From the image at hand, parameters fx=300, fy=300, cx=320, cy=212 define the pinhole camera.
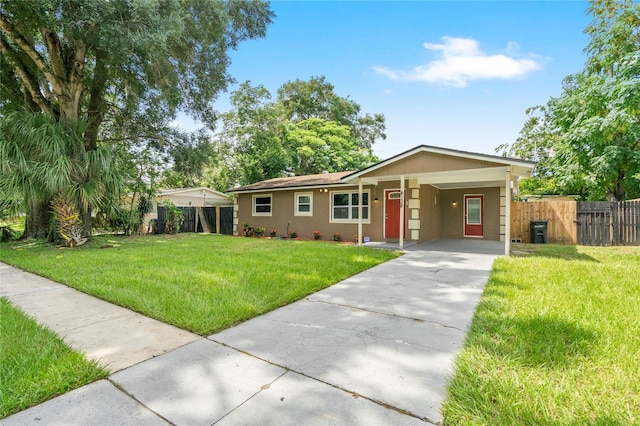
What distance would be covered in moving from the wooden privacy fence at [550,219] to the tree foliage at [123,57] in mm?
12655

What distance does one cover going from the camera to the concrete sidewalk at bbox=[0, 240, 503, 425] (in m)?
1.86

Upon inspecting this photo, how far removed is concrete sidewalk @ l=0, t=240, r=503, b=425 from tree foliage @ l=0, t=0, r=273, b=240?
6819 millimetres

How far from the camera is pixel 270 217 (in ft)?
48.8

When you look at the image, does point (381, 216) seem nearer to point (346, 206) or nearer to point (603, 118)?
point (346, 206)

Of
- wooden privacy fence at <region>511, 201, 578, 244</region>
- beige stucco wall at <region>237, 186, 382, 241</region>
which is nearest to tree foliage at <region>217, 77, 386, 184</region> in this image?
beige stucco wall at <region>237, 186, 382, 241</region>

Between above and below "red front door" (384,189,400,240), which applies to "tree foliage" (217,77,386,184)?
above

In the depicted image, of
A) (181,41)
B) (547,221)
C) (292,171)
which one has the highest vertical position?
(181,41)

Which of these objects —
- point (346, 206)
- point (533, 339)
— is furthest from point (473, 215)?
point (533, 339)

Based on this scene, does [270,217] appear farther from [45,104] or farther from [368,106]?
[368,106]

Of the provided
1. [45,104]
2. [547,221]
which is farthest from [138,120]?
[547,221]

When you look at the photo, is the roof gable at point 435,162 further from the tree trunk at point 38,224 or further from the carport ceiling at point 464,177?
the tree trunk at point 38,224

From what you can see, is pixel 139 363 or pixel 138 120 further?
pixel 138 120

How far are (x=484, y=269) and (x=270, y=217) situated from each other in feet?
34.2

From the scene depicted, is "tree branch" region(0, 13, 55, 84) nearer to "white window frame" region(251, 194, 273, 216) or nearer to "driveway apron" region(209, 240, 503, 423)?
"white window frame" region(251, 194, 273, 216)
